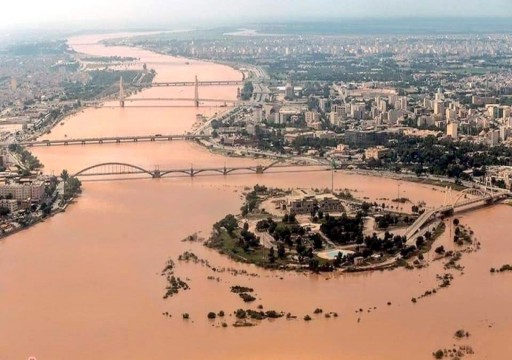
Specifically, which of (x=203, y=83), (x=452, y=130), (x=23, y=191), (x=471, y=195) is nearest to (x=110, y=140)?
(x=23, y=191)

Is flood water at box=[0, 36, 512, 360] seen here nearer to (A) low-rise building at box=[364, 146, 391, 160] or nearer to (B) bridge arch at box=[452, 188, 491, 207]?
(B) bridge arch at box=[452, 188, 491, 207]

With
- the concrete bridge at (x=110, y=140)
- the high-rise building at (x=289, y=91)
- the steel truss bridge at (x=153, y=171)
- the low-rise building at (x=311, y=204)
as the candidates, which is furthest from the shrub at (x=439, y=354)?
the high-rise building at (x=289, y=91)

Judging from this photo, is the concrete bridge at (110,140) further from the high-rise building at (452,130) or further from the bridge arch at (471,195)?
the bridge arch at (471,195)

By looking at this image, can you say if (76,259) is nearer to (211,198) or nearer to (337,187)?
(211,198)

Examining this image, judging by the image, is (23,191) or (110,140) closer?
(23,191)

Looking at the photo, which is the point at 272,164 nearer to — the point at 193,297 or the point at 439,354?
the point at 193,297
